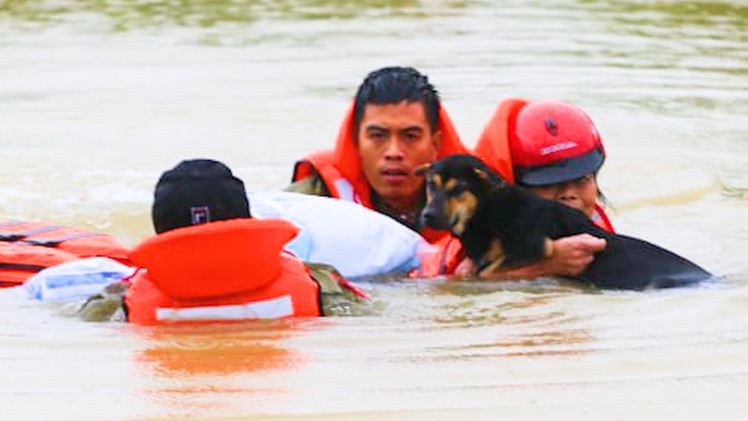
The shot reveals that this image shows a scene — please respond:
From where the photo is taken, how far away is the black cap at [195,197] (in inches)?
236

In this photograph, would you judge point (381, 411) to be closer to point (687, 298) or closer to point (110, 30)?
point (687, 298)

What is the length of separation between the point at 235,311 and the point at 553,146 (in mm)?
1875

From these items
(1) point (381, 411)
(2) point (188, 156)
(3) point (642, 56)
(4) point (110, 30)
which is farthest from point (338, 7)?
(1) point (381, 411)

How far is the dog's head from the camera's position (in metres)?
6.88

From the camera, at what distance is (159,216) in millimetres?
6070

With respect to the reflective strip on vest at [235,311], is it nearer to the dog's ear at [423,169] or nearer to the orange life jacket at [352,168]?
the dog's ear at [423,169]

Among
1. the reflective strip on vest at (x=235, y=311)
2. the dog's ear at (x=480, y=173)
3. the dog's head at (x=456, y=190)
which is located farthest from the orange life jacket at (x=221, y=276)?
the dog's ear at (x=480, y=173)

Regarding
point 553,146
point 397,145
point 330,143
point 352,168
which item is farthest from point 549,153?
point 330,143

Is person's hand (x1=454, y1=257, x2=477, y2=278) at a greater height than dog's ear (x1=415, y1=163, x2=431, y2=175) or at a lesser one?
lesser

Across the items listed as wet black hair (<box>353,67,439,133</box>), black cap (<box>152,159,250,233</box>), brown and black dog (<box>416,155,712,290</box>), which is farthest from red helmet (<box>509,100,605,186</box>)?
black cap (<box>152,159,250,233</box>)

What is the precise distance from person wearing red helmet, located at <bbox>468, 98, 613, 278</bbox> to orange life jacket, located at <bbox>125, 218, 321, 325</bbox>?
1503 mm

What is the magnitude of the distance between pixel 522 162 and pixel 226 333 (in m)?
1.97

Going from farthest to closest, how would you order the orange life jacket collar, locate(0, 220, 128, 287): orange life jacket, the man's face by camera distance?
the man's face → locate(0, 220, 128, 287): orange life jacket → the orange life jacket collar

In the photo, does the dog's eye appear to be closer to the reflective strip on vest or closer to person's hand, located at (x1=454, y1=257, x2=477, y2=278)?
person's hand, located at (x1=454, y1=257, x2=477, y2=278)
